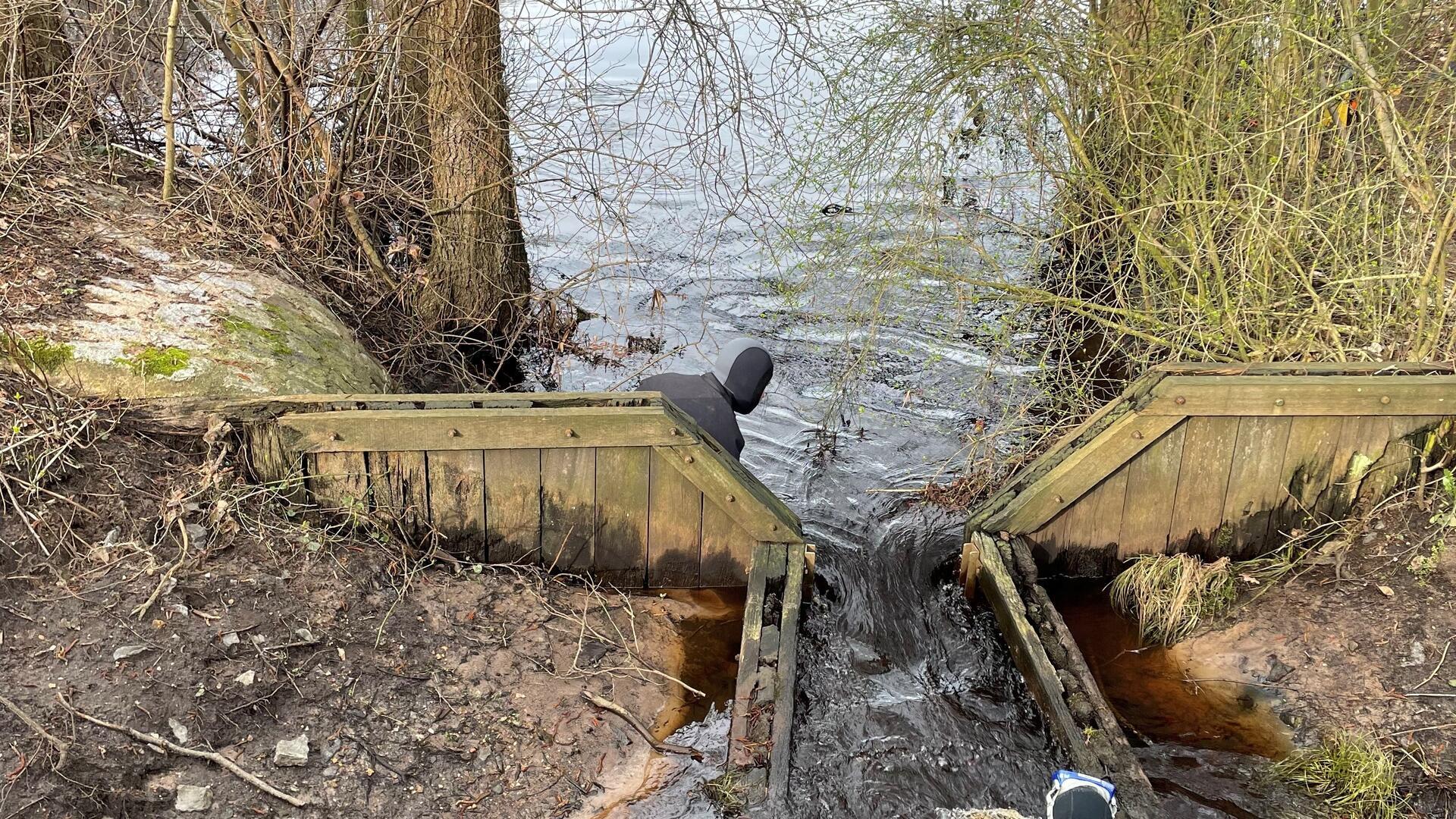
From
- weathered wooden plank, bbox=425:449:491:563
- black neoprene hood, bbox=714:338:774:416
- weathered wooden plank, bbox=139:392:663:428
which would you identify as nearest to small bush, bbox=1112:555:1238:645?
black neoprene hood, bbox=714:338:774:416

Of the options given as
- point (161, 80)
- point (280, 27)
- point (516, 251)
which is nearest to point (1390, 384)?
point (516, 251)

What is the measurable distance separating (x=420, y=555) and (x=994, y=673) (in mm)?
3061

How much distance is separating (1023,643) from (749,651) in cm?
141

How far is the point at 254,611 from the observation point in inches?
180

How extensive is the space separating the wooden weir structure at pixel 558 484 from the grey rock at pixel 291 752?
1.44 m

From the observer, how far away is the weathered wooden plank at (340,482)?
206 inches

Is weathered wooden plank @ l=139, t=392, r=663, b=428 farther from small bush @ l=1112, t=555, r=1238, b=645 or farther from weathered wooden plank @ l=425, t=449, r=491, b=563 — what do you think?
small bush @ l=1112, t=555, r=1238, b=645

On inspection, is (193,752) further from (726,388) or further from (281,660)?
(726,388)

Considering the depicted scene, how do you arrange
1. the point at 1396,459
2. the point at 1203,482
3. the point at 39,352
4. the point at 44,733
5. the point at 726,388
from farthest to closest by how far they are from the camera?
the point at 726,388 < the point at 1203,482 < the point at 1396,459 < the point at 39,352 < the point at 44,733

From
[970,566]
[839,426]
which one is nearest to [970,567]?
[970,566]

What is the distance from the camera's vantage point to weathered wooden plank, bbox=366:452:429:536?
5.27 metres

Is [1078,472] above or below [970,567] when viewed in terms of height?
above

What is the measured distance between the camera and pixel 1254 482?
575cm

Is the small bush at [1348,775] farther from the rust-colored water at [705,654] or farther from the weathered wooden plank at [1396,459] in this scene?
the rust-colored water at [705,654]
